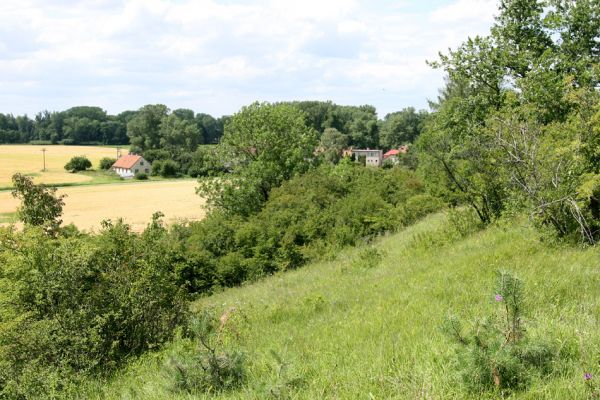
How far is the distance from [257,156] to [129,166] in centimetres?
7908

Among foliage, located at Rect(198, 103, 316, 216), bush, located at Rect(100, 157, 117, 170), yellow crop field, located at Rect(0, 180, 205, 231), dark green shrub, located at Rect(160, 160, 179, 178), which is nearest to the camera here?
foliage, located at Rect(198, 103, 316, 216)

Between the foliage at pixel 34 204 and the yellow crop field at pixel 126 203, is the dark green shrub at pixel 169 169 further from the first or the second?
the foliage at pixel 34 204

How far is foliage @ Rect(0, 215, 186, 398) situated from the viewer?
7.31 m

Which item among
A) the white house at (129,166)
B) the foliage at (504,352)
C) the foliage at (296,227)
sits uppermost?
the white house at (129,166)

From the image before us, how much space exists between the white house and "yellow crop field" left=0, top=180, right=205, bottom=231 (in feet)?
48.0

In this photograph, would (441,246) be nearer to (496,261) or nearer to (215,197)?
(496,261)

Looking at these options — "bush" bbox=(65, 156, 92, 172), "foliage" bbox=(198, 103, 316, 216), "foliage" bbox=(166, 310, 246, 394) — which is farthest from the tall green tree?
"foliage" bbox=(166, 310, 246, 394)

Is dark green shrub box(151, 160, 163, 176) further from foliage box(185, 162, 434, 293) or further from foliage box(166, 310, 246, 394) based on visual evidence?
foliage box(166, 310, 246, 394)

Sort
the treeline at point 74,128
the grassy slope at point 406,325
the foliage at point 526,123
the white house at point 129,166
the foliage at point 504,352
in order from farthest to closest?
the treeline at point 74,128
the white house at point 129,166
the foliage at point 526,123
the grassy slope at point 406,325
the foliage at point 504,352

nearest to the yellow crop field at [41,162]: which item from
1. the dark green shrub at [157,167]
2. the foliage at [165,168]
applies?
the dark green shrub at [157,167]

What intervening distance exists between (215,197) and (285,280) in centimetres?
1628

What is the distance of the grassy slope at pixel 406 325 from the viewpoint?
4.05 metres

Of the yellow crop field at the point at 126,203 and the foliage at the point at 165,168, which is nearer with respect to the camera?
the yellow crop field at the point at 126,203

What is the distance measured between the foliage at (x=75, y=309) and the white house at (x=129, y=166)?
97.6 meters
